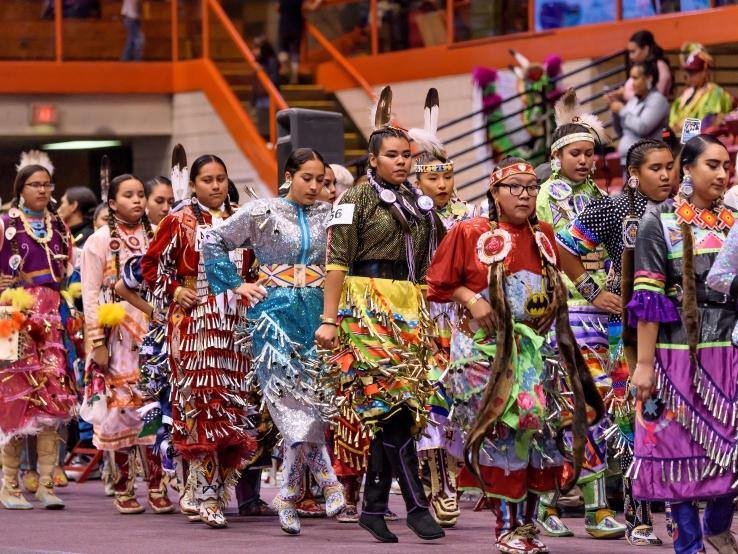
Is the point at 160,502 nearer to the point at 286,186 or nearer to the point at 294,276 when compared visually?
the point at 294,276

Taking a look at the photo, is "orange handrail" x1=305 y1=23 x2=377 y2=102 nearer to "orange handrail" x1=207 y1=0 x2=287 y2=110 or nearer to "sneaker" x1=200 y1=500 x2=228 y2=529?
"orange handrail" x1=207 y1=0 x2=287 y2=110

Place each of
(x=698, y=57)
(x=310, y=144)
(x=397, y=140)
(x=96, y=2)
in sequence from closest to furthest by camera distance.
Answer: (x=397, y=140) < (x=310, y=144) < (x=698, y=57) < (x=96, y=2)

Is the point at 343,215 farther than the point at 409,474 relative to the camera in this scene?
Yes

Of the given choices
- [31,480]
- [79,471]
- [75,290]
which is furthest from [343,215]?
[79,471]

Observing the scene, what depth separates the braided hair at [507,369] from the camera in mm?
8289

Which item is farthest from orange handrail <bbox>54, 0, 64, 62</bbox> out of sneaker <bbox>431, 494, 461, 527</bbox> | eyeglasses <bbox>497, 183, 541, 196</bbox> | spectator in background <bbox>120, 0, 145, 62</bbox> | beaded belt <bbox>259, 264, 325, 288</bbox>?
eyeglasses <bbox>497, 183, 541, 196</bbox>

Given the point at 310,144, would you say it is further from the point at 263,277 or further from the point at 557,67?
the point at 557,67

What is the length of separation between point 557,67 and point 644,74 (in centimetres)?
280

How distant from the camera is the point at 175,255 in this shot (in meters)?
10.6

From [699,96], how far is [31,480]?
22.2 feet

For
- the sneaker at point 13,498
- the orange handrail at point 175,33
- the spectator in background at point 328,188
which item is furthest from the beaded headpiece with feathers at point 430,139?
the orange handrail at point 175,33

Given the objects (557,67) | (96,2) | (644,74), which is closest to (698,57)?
(644,74)

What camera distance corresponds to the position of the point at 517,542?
8406mm

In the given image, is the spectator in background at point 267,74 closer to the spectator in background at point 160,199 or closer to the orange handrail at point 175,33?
the orange handrail at point 175,33
